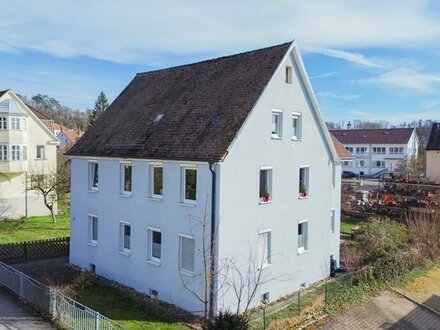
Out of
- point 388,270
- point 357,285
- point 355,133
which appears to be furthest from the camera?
point 355,133

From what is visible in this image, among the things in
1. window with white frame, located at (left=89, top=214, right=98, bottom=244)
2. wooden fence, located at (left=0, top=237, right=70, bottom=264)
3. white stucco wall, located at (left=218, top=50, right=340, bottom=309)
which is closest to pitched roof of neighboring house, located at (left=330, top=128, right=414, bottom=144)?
white stucco wall, located at (left=218, top=50, right=340, bottom=309)

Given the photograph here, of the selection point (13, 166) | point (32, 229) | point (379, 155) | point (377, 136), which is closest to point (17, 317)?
point (32, 229)

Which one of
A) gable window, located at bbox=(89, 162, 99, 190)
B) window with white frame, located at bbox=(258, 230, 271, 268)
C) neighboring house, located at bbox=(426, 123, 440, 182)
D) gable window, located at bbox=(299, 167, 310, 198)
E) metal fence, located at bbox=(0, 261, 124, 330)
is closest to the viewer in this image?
metal fence, located at bbox=(0, 261, 124, 330)

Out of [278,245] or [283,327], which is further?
[278,245]

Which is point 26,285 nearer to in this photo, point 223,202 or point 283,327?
point 223,202

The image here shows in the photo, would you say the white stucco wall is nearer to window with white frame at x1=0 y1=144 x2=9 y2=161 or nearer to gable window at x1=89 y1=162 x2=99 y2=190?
gable window at x1=89 y1=162 x2=99 y2=190

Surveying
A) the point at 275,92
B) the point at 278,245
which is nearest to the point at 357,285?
the point at 278,245

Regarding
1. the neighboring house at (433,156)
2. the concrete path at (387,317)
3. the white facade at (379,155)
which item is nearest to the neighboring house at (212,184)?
the concrete path at (387,317)
